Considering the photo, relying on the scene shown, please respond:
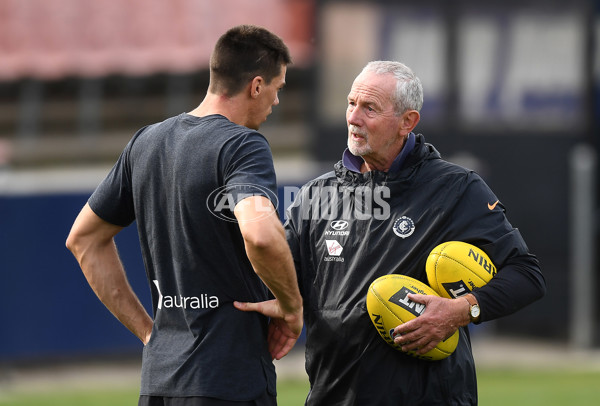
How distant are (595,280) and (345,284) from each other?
8.07 m

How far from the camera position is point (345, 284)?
4129 millimetres

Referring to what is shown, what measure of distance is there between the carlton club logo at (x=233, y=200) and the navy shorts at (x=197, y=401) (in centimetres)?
65

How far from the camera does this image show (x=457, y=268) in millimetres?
3914

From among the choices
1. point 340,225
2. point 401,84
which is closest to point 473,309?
point 340,225

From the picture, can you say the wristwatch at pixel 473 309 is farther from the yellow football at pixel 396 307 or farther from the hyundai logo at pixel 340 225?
the hyundai logo at pixel 340 225

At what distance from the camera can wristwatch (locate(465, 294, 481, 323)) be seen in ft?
12.8

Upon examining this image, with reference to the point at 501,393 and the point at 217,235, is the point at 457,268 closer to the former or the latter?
the point at 217,235

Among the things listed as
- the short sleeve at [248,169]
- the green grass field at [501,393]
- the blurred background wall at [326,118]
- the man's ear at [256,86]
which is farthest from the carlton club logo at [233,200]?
the blurred background wall at [326,118]

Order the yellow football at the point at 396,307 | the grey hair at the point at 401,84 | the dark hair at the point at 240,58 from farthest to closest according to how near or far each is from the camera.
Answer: the grey hair at the point at 401,84 < the yellow football at the point at 396,307 < the dark hair at the point at 240,58

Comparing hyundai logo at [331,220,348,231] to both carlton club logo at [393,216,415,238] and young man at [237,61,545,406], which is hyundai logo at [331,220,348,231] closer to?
young man at [237,61,545,406]

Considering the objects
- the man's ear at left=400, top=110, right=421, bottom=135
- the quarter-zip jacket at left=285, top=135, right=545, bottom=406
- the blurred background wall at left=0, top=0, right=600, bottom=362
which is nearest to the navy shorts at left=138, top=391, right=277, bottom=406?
the quarter-zip jacket at left=285, top=135, right=545, bottom=406

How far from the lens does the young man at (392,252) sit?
3.97 m

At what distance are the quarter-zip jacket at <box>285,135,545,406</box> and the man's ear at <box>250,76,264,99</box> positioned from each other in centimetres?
71

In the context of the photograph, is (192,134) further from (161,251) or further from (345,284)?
(345,284)
